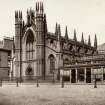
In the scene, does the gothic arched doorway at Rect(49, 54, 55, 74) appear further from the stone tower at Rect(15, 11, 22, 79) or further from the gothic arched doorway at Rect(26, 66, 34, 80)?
the stone tower at Rect(15, 11, 22, 79)

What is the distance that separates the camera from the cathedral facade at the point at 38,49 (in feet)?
206

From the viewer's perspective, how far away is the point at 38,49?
64.4 metres

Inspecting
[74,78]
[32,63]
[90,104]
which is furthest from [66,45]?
[90,104]

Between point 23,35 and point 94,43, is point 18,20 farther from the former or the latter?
point 94,43

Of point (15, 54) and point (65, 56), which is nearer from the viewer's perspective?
point (65, 56)

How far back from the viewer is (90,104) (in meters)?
15.5

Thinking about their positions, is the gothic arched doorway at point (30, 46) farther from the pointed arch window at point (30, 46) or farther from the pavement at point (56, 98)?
the pavement at point (56, 98)

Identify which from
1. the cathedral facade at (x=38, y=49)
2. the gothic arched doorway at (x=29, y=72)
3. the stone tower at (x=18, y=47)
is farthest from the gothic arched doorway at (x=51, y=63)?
the stone tower at (x=18, y=47)

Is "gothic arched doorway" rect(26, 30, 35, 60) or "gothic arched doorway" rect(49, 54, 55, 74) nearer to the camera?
"gothic arched doorway" rect(49, 54, 55, 74)

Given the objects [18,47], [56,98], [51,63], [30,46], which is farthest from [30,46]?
[56,98]

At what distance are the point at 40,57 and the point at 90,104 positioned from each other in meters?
48.8

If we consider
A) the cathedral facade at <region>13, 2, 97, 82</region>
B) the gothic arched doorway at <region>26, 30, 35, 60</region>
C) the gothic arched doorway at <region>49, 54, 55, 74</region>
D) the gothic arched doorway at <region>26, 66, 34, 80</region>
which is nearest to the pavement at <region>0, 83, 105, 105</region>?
the cathedral facade at <region>13, 2, 97, 82</region>

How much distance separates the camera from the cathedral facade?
206 ft

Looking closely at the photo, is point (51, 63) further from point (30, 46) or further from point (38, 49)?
point (30, 46)
